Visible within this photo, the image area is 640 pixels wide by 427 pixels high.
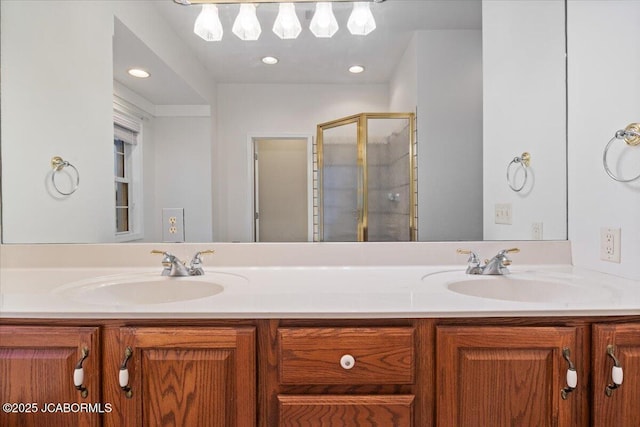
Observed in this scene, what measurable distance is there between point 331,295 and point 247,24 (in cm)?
117

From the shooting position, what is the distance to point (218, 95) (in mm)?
1444

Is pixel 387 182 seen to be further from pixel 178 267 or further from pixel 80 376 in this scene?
pixel 80 376

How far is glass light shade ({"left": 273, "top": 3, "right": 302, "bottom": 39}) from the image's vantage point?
1373 millimetres

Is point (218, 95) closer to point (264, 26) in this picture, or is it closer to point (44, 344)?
point (264, 26)

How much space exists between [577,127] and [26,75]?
226 centimetres

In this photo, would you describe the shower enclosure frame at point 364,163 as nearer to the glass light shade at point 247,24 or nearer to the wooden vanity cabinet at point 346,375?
the glass light shade at point 247,24

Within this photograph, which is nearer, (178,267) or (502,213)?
(178,267)

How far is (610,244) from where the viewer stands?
1.15m

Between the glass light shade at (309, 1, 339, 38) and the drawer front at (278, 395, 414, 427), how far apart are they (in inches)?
53.0

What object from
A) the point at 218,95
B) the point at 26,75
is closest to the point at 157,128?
the point at 218,95

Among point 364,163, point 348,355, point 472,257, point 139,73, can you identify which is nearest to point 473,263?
point 472,257

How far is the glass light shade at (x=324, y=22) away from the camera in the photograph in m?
1.37

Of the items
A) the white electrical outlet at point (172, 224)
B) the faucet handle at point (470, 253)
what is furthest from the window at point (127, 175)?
the faucet handle at point (470, 253)

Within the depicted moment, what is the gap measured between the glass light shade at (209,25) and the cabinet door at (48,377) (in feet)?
3.93
